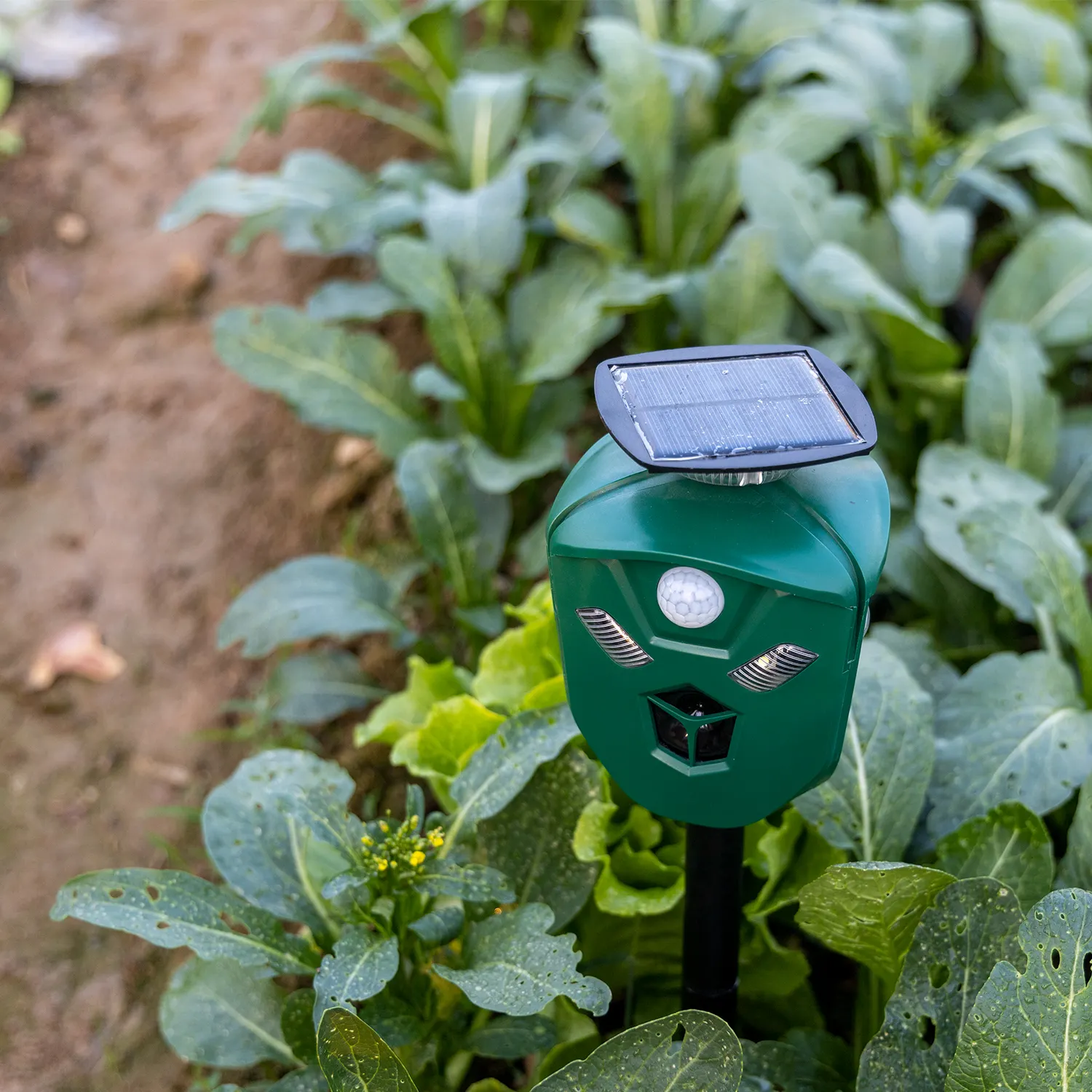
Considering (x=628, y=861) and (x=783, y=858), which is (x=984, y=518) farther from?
(x=628, y=861)

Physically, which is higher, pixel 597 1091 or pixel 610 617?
pixel 610 617

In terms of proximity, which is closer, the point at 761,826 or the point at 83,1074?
the point at 761,826

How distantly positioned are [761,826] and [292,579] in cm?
102

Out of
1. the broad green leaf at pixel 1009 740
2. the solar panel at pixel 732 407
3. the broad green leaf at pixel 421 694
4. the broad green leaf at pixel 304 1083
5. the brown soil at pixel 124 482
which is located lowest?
the brown soil at pixel 124 482

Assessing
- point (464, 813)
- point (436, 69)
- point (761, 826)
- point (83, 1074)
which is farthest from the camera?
point (436, 69)

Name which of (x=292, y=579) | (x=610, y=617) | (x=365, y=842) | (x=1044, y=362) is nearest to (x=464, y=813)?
(x=365, y=842)

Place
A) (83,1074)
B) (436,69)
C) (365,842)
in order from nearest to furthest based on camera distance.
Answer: (365,842)
(83,1074)
(436,69)

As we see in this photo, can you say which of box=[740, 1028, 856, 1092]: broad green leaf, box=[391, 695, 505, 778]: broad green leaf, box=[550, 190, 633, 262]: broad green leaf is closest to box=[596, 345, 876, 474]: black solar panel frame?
box=[391, 695, 505, 778]: broad green leaf

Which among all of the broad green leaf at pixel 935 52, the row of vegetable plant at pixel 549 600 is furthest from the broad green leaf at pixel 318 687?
the broad green leaf at pixel 935 52

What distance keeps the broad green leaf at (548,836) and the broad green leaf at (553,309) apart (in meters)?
0.94

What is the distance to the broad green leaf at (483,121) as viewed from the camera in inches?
109

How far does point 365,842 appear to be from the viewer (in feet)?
4.51

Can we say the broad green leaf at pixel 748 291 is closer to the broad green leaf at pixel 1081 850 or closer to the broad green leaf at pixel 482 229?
the broad green leaf at pixel 482 229

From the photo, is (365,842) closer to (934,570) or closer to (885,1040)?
(885,1040)
